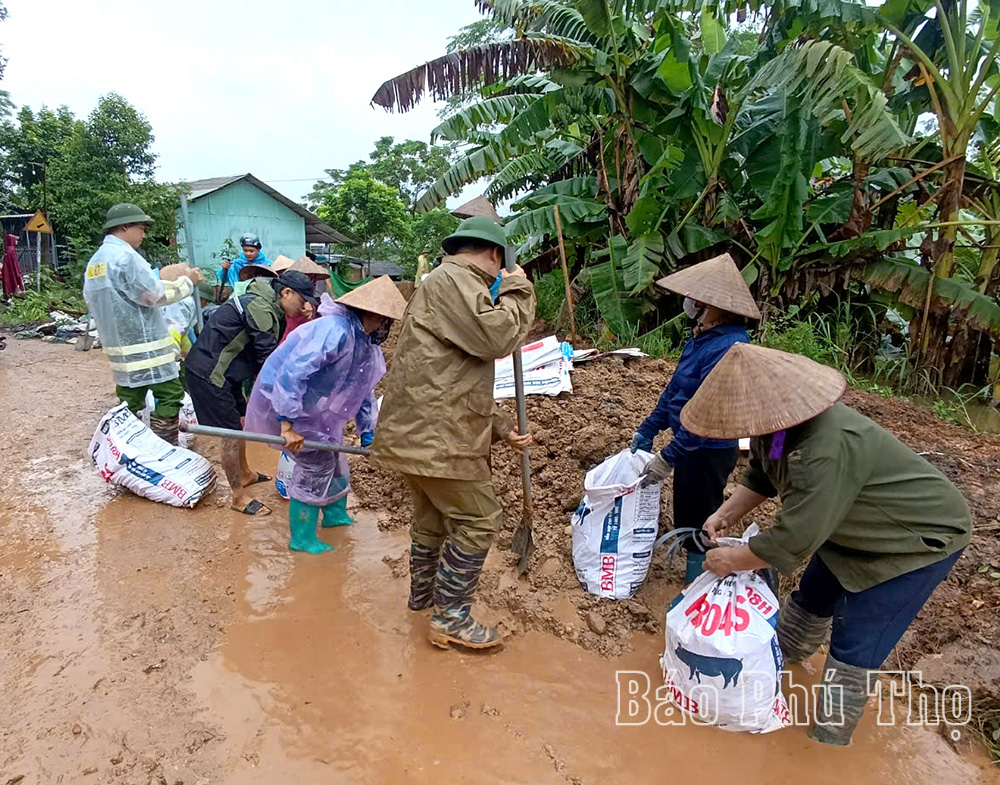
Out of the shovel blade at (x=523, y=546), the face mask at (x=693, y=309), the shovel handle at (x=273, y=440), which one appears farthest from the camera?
the shovel blade at (x=523, y=546)

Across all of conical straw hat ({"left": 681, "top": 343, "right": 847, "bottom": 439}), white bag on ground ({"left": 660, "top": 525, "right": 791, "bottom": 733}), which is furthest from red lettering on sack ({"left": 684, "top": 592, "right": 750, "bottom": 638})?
conical straw hat ({"left": 681, "top": 343, "right": 847, "bottom": 439})

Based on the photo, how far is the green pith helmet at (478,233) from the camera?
2541 millimetres

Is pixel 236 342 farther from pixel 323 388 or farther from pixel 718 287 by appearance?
pixel 718 287

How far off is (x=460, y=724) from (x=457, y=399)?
1248 millimetres

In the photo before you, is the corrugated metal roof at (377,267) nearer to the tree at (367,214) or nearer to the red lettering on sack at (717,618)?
the tree at (367,214)

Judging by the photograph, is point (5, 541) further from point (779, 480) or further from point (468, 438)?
point (779, 480)

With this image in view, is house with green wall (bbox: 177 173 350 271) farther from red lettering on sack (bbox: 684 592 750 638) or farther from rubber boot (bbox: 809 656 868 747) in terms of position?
rubber boot (bbox: 809 656 868 747)

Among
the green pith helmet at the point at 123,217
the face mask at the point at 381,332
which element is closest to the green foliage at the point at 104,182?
the green pith helmet at the point at 123,217

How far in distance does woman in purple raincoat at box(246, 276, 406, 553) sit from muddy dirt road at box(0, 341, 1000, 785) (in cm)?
40

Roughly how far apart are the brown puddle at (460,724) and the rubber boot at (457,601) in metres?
0.08

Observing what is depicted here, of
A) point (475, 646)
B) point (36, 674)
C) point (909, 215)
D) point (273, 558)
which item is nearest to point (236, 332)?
point (273, 558)

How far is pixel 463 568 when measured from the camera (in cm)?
271

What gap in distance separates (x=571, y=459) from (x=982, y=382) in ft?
→ 15.4

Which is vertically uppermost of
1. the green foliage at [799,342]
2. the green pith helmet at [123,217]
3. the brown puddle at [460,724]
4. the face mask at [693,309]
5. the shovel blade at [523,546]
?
the green pith helmet at [123,217]
